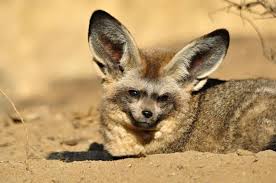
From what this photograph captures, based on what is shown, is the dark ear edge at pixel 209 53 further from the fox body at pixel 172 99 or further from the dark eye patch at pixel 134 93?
the dark eye patch at pixel 134 93

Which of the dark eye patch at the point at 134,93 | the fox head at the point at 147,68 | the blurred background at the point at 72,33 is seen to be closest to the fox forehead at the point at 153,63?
the fox head at the point at 147,68

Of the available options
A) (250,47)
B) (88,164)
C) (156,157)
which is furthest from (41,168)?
(250,47)

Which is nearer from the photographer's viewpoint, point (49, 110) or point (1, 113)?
point (49, 110)

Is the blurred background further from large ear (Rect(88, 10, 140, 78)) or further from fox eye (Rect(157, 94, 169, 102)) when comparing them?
fox eye (Rect(157, 94, 169, 102))

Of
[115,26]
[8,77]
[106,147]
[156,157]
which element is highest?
[115,26]

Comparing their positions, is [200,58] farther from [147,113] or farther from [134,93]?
[147,113]

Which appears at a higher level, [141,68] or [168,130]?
[141,68]

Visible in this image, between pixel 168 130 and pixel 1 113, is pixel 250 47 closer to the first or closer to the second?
pixel 1 113
